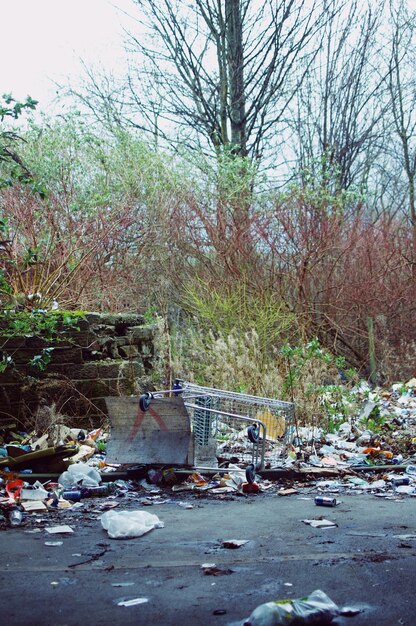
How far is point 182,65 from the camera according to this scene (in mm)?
18938

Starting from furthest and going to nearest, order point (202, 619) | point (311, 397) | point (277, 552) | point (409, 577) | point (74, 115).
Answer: point (74, 115) < point (311, 397) < point (277, 552) < point (409, 577) < point (202, 619)

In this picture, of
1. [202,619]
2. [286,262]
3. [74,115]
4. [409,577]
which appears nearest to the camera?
[202,619]

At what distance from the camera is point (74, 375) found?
368 inches

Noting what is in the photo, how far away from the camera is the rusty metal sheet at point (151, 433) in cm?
704

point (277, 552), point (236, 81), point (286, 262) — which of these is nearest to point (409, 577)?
point (277, 552)

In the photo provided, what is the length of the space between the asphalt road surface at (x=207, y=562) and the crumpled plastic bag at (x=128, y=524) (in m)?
0.06

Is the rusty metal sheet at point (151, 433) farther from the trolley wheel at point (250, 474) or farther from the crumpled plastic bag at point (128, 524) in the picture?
the crumpled plastic bag at point (128, 524)

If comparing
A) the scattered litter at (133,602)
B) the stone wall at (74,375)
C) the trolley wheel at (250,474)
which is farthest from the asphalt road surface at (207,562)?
the stone wall at (74,375)

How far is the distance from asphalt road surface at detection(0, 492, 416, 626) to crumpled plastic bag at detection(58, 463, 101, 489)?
2.30 ft

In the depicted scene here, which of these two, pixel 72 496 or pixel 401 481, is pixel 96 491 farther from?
pixel 401 481

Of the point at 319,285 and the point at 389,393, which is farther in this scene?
the point at 319,285

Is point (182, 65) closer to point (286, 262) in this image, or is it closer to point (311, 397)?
point (286, 262)

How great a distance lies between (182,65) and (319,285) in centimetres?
744

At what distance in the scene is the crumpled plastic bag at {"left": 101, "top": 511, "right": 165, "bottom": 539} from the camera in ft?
17.1
